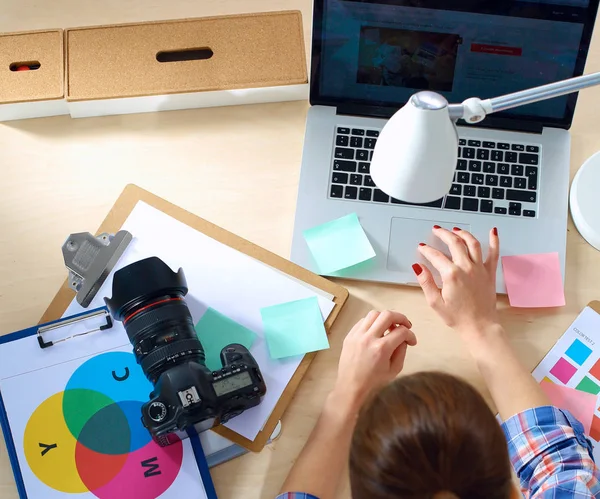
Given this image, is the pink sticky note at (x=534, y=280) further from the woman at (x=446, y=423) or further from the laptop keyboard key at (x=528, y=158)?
the laptop keyboard key at (x=528, y=158)

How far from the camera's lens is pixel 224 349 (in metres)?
0.82

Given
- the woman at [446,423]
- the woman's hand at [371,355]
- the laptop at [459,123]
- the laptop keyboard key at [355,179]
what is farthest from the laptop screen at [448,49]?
the woman's hand at [371,355]

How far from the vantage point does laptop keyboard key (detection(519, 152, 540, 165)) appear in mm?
950

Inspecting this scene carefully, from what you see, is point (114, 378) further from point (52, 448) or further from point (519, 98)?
point (519, 98)

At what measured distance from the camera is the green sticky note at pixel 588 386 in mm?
848

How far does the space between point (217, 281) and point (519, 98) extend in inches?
18.5

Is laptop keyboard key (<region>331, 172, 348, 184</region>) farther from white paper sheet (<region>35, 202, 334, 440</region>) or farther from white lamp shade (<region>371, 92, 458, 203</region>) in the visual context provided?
white lamp shade (<region>371, 92, 458, 203</region>)

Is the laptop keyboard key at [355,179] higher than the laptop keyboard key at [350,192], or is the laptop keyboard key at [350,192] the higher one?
the laptop keyboard key at [355,179]

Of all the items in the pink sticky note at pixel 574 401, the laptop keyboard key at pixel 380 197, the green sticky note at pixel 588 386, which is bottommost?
the pink sticky note at pixel 574 401

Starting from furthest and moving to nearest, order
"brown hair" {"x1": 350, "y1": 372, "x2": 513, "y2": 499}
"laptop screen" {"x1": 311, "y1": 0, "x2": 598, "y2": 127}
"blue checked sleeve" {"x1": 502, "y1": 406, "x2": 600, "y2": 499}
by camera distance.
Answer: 1. "laptop screen" {"x1": 311, "y1": 0, "x2": 598, "y2": 127}
2. "blue checked sleeve" {"x1": 502, "y1": 406, "x2": 600, "y2": 499}
3. "brown hair" {"x1": 350, "y1": 372, "x2": 513, "y2": 499}

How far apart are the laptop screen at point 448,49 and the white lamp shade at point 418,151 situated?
11.5 inches

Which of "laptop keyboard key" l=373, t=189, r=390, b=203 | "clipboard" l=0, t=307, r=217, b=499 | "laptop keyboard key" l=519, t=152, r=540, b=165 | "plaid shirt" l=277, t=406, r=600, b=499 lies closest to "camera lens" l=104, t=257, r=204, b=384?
"clipboard" l=0, t=307, r=217, b=499

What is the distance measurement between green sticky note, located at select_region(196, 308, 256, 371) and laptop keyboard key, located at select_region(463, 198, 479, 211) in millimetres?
336

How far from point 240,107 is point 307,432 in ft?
1.60
